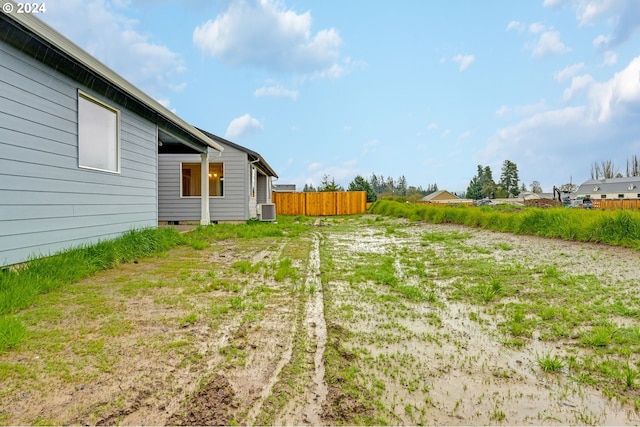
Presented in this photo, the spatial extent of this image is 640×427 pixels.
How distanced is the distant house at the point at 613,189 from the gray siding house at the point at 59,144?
59198 mm

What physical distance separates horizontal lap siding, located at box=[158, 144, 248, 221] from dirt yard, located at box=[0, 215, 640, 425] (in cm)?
776

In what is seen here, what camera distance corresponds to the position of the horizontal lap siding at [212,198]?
11938mm

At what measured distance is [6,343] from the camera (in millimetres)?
2135

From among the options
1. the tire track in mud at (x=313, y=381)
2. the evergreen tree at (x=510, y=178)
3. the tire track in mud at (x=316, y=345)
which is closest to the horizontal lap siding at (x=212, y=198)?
the tire track in mud at (x=316, y=345)

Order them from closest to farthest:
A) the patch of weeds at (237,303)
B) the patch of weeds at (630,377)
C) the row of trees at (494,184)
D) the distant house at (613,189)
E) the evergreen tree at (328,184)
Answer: the patch of weeds at (630,377), the patch of weeds at (237,303), the evergreen tree at (328,184), the distant house at (613,189), the row of trees at (494,184)

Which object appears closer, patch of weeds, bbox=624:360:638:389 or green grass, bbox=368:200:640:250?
patch of weeds, bbox=624:360:638:389

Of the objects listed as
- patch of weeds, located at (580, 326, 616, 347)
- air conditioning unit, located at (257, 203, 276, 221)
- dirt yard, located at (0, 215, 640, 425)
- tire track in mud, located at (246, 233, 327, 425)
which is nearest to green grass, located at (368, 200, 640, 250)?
dirt yard, located at (0, 215, 640, 425)

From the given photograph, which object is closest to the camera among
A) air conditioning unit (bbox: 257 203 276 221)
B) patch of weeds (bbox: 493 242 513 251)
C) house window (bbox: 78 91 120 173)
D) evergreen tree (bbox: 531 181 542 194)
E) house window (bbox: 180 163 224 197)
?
house window (bbox: 78 91 120 173)

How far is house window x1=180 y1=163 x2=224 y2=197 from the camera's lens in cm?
1214

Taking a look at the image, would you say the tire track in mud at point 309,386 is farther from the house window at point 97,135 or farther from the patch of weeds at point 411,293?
the house window at point 97,135

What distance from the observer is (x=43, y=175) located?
405 centimetres

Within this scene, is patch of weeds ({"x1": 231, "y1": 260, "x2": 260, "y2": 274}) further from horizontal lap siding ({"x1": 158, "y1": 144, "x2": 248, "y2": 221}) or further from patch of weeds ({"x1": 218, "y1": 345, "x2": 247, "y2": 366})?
horizontal lap siding ({"x1": 158, "y1": 144, "x2": 248, "y2": 221})

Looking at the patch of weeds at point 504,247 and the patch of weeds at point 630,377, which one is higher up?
the patch of weeds at point 504,247

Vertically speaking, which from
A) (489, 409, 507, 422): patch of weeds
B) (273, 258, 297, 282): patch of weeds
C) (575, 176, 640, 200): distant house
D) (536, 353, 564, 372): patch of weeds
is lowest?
(489, 409, 507, 422): patch of weeds
